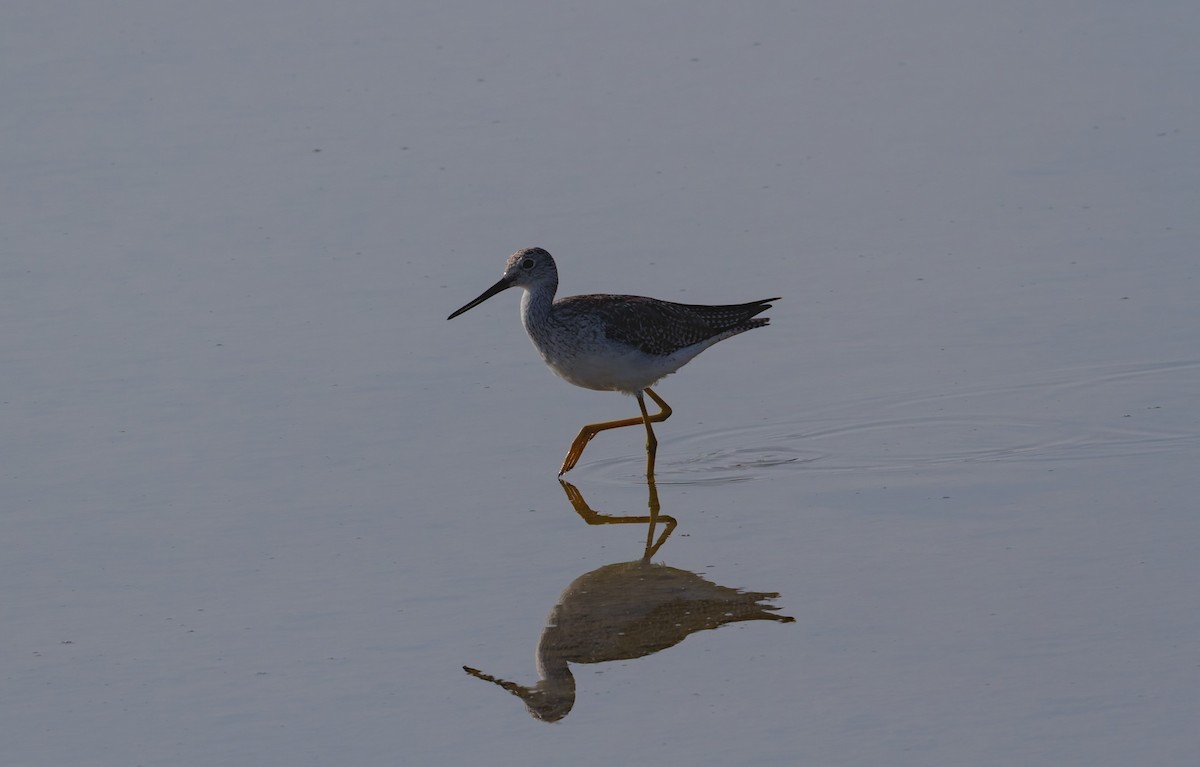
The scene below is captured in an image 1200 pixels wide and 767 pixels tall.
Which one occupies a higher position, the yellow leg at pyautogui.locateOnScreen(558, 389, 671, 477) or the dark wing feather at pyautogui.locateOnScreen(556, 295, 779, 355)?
the dark wing feather at pyautogui.locateOnScreen(556, 295, 779, 355)

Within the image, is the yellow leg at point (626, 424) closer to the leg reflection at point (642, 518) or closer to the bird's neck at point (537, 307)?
the leg reflection at point (642, 518)

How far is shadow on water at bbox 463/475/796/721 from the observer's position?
24.3 feet

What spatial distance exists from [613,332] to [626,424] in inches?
23.6

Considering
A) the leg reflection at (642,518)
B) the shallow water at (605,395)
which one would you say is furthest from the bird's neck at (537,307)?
the leg reflection at (642,518)

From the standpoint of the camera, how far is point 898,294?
1189 cm

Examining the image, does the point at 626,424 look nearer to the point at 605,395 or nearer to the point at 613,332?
the point at 613,332

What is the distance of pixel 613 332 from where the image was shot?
1032cm

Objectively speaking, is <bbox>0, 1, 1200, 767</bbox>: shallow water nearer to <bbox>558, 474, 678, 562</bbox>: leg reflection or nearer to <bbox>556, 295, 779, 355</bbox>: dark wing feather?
<bbox>558, 474, 678, 562</bbox>: leg reflection

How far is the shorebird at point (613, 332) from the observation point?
33.6ft

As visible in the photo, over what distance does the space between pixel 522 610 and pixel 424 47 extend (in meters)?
10.8

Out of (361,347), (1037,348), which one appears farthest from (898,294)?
(361,347)

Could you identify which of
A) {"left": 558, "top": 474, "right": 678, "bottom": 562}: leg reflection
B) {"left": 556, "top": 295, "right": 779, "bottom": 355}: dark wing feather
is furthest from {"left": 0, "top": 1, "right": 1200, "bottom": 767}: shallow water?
{"left": 556, "top": 295, "right": 779, "bottom": 355}: dark wing feather

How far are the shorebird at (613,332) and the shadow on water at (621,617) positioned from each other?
149cm

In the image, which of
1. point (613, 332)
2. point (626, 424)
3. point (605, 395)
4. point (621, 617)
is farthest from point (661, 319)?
point (621, 617)
